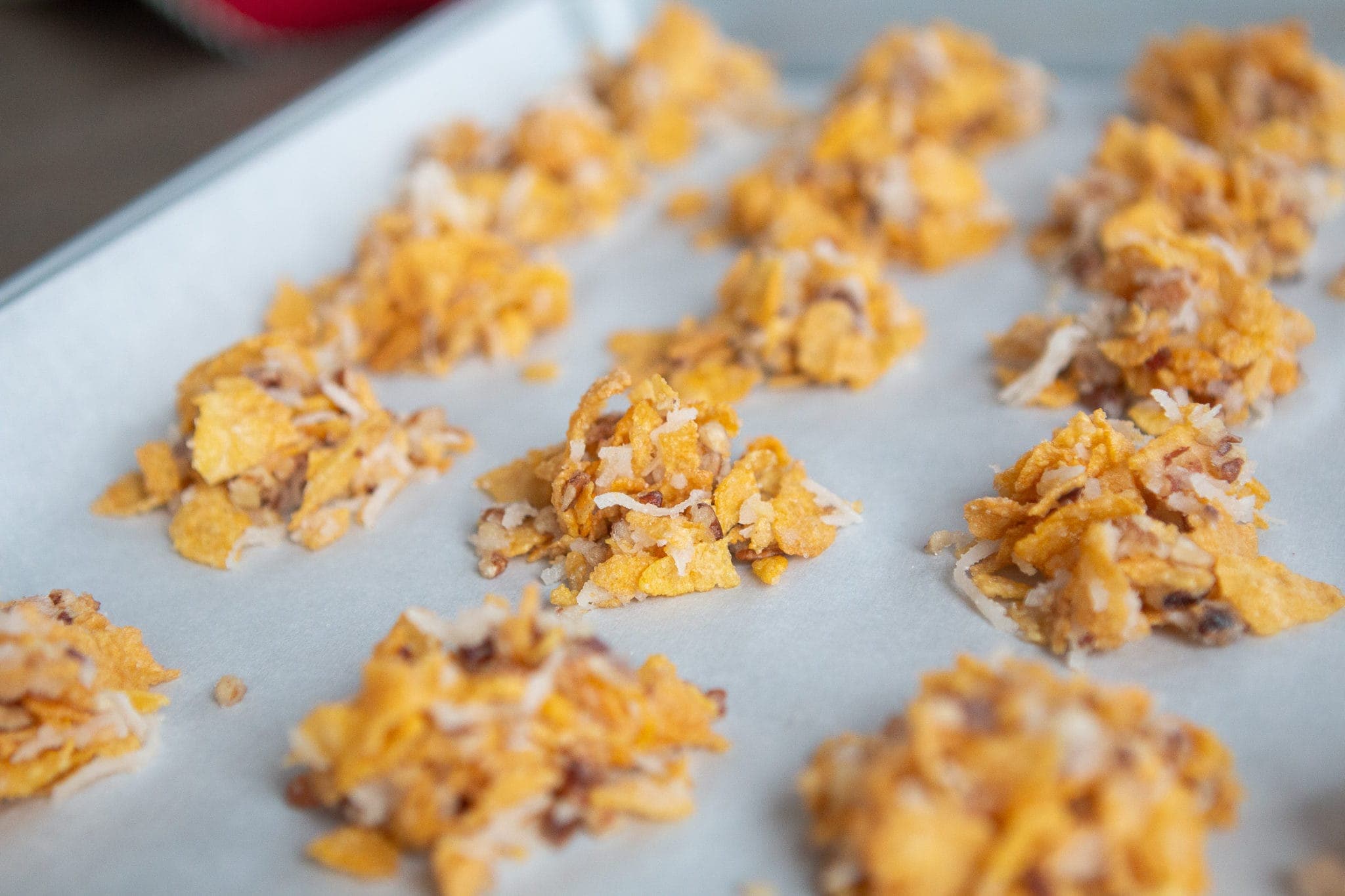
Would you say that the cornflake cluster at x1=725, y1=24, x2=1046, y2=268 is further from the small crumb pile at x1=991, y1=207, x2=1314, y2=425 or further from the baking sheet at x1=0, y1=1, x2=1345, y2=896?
the small crumb pile at x1=991, y1=207, x2=1314, y2=425

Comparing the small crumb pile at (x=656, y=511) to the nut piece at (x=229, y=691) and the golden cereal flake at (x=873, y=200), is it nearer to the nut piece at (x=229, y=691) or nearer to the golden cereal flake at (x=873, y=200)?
the nut piece at (x=229, y=691)

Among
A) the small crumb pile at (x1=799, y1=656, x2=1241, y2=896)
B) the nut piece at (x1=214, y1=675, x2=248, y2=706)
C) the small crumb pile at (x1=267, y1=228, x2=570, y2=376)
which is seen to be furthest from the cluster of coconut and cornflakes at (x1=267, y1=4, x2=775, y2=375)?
the small crumb pile at (x1=799, y1=656, x2=1241, y2=896)

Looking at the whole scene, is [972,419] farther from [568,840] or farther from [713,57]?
[713,57]

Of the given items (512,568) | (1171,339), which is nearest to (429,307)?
(512,568)

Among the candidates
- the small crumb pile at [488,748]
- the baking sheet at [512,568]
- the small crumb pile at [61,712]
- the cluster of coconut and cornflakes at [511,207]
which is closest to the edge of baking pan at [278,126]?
the baking sheet at [512,568]

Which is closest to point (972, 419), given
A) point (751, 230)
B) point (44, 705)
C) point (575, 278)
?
point (751, 230)
